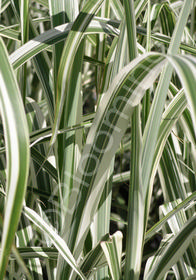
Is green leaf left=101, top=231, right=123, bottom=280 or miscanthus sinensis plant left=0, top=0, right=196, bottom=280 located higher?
miscanthus sinensis plant left=0, top=0, right=196, bottom=280

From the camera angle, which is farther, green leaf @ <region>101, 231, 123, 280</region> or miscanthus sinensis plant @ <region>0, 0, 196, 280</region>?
green leaf @ <region>101, 231, 123, 280</region>

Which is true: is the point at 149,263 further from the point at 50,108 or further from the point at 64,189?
the point at 50,108

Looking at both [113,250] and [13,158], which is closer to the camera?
[13,158]

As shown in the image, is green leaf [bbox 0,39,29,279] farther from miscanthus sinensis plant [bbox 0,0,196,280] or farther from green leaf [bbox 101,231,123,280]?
green leaf [bbox 101,231,123,280]

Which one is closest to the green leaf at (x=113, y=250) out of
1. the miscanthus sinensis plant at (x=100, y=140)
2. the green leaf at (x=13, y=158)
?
the miscanthus sinensis plant at (x=100, y=140)

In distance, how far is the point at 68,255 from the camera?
0.38 m

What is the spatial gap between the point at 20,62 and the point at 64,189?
17 cm

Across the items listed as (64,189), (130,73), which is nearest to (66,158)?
(64,189)

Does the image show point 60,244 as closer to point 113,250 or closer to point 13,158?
point 113,250

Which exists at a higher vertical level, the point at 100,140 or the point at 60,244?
the point at 100,140

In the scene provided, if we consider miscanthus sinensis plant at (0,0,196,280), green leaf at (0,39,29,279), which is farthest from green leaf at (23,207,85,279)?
green leaf at (0,39,29,279)

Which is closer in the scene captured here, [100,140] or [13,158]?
[13,158]

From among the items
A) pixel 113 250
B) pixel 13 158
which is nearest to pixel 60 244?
pixel 113 250

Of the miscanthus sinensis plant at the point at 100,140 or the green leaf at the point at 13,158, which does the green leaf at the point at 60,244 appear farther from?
the green leaf at the point at 13,158
